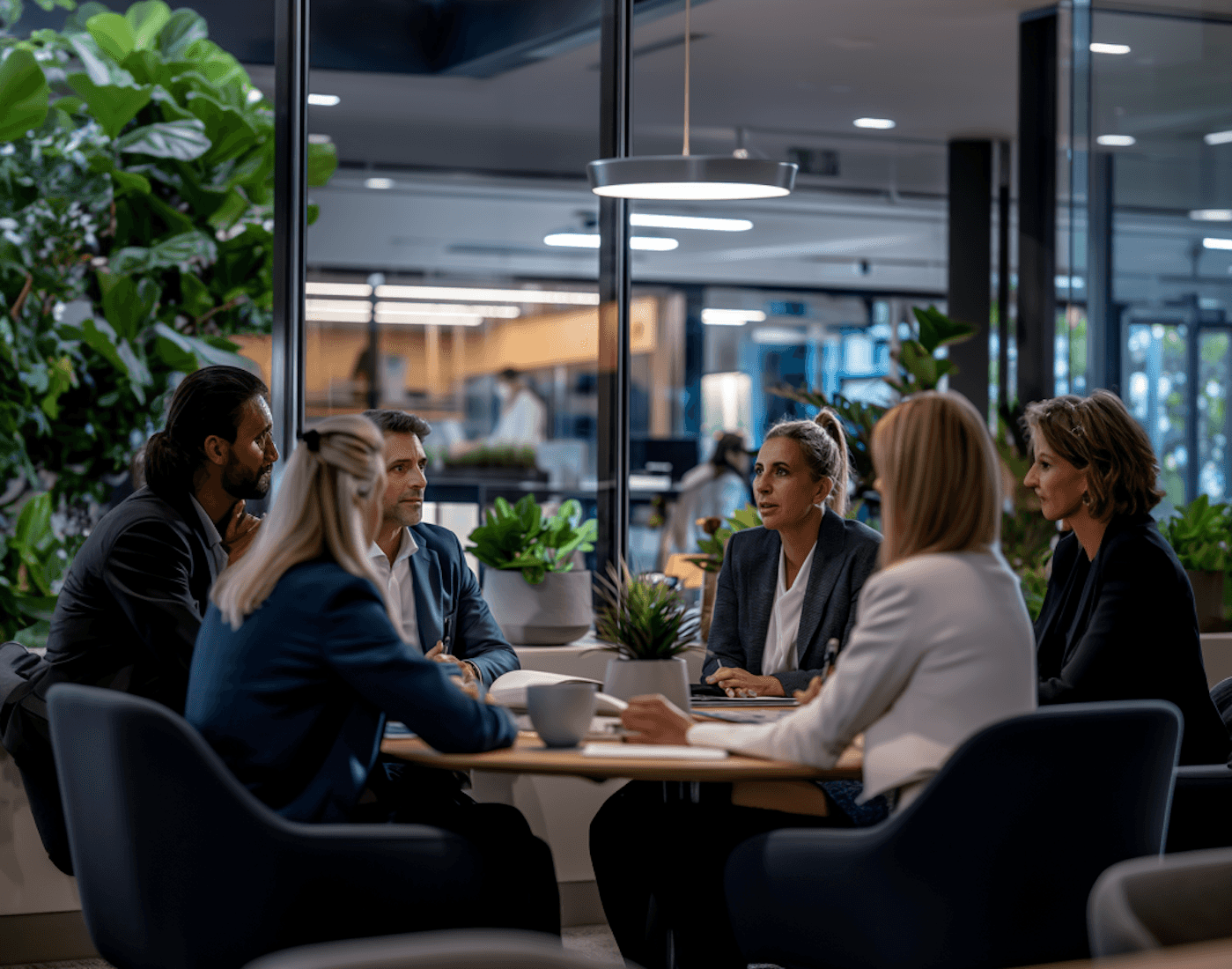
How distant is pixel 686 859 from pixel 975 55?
18.7 feet

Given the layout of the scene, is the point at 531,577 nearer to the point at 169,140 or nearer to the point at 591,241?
the point at 591,241

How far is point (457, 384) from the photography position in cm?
1520

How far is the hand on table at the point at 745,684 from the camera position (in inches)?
117

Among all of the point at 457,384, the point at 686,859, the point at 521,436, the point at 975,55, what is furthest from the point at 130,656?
the point at 457,384

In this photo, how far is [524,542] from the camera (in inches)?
163

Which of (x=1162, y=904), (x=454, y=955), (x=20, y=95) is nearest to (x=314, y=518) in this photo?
(x=454, y=955)

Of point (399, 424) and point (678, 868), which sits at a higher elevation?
point (399, 424)

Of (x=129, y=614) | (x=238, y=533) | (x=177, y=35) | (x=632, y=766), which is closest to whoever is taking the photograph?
(x=632, y=766)

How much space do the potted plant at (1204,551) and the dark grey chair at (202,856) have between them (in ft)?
10.8

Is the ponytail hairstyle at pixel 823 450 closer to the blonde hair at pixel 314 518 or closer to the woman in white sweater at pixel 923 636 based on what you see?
the woman in white sweater at pixel 923 636

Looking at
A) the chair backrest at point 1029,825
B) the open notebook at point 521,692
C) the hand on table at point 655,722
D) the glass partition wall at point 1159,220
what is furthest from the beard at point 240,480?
the glass partition wall at point 1159,220

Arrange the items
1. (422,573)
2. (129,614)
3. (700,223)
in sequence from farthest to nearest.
A: (700,223) < (422,573) < (129,614)

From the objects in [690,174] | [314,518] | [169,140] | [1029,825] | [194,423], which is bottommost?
[1029,825]

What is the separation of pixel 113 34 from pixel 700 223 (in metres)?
9.17
